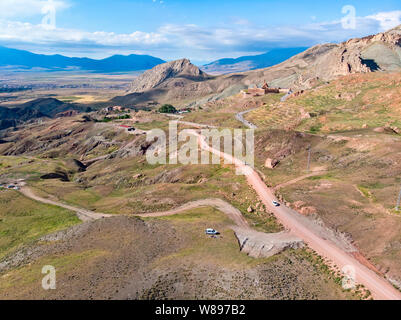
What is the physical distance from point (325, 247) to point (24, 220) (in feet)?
216

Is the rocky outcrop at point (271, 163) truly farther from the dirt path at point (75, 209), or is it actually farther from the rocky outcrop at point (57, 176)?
the rocky outcrop at point (57, 176)

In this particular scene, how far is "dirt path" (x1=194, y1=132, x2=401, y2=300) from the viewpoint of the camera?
108 ft

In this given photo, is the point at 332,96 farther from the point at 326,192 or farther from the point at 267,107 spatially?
the point at 326,192

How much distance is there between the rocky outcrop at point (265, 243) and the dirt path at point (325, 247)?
6.46 feet

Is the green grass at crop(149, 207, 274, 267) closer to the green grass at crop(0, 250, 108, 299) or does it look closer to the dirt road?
the green grass at crop(0, 250, 108, 299)

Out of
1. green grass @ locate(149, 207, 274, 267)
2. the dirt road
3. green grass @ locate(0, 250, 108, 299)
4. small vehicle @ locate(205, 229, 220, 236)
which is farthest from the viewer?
the dirt road

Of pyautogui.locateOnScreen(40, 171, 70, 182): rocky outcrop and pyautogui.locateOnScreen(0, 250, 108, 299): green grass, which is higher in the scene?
pyautogui.locateOnScreen(0, 250, 108, 299): green grass

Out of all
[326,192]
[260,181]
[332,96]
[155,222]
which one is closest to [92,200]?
[155,222]

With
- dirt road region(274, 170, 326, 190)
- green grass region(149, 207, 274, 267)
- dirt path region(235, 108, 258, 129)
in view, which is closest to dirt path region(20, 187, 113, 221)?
green grass region(149, 207, 274, 267)

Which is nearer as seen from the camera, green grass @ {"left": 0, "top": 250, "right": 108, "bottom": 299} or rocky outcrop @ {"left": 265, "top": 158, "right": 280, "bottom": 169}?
green grass @ {"left": 0, "top": 250, "right": 108, "bottom": 299}

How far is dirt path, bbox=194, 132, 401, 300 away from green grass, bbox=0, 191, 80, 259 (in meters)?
43.7

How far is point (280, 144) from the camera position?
289 feet

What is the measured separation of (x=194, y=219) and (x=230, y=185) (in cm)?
1890

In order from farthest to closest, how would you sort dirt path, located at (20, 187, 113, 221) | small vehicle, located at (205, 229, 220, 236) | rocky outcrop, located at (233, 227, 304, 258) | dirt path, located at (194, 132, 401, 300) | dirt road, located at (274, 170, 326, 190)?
dirt path, located at (20, 187, 113, 221), dirt road, located at (274, 170, 326, 190), small vehicle, located at (205, 229, 220, 236), rocky outcrop, located at (233, 227, 304, 258), dirt path, located at (194, 132, 401, 300)
